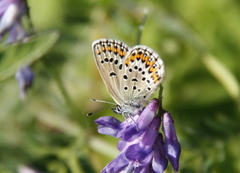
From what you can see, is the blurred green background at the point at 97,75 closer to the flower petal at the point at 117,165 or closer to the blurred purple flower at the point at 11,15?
the blurred purple flower at the point at 11,15

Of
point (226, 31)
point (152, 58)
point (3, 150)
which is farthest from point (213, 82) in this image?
point (152, 58)

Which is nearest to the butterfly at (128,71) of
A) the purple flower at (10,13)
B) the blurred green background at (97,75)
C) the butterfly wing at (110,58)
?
the butterfly wing at (110,58)

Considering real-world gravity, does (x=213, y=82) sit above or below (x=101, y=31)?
below

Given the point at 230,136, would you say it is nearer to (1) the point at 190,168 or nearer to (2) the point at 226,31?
(1) the point at 190,168

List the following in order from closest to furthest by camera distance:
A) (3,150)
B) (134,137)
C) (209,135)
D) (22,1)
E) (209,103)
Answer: (134,137), (22,1), (209,135), (3,150), (209,103)

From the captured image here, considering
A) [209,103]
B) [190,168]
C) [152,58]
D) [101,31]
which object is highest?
[152,58]

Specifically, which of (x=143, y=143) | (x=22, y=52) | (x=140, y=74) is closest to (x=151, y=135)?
(x=143, y=143)
